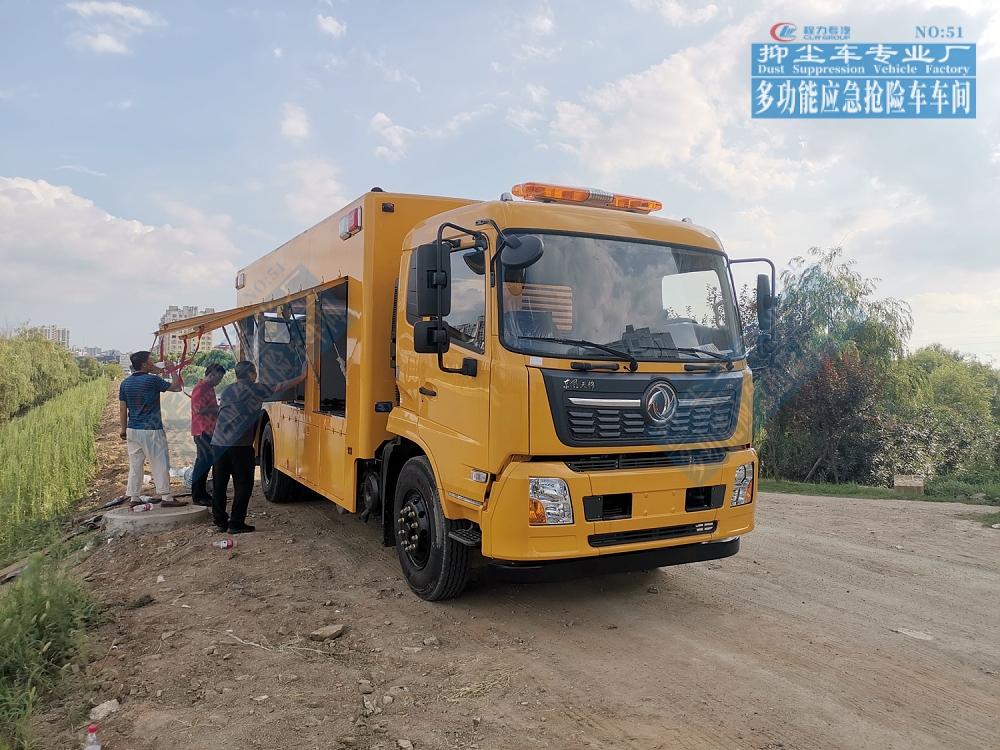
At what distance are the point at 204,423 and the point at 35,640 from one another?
431cm

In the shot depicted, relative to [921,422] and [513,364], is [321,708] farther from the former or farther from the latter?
[921,422]

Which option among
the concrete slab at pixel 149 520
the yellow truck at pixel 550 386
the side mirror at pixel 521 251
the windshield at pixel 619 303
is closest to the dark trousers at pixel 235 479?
the concrete slab at pixel 149 520

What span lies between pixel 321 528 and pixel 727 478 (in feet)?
15.0

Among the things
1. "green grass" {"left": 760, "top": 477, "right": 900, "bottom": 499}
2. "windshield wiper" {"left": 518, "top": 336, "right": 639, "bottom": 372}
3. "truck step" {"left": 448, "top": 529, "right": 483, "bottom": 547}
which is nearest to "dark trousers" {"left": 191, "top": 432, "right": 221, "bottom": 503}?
"truck step" {"left": 448, "top": 529, "right": 483, "bottom": 547}

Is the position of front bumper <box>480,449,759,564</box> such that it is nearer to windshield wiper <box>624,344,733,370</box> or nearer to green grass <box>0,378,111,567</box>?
windshield wiper <box>624,344,733,370</box>

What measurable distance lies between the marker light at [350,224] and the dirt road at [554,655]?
289 centimetres

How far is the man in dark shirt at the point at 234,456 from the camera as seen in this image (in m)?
7.01

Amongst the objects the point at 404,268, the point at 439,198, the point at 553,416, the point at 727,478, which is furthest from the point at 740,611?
the point at 439,198

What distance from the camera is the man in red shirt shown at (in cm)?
824

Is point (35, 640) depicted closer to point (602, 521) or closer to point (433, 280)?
point (433, 280)

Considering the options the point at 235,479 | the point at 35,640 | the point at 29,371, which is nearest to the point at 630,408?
the point at 35,640

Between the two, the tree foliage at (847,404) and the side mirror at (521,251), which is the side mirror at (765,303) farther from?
the tree foliage at (847,404)

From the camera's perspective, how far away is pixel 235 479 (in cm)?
712

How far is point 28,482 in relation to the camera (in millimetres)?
9672
